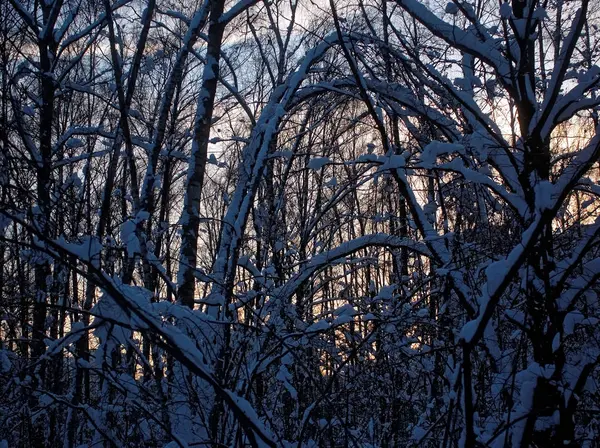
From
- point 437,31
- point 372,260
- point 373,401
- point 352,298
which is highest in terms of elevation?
point 437,31

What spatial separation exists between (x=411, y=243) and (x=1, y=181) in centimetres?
306

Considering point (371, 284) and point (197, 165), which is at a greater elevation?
point (197, 165)

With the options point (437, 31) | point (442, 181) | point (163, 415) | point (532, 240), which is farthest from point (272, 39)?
point (532, 240)

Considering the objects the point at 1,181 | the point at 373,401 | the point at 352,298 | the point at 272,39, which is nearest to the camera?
the point at 1,181

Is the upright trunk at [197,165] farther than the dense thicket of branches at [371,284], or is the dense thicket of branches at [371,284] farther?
the upright trunk at [197,165]

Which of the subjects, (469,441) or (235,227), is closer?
(469,441)

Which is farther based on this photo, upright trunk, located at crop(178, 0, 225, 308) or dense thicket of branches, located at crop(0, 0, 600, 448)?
upright trunk, located at crop(178, 0, 225, 308)

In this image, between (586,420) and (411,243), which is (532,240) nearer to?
(586,420)

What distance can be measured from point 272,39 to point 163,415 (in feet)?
32.0

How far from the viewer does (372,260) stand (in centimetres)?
510

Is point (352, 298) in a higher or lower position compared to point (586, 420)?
higher

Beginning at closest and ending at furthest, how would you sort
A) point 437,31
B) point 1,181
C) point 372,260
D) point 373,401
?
point 1,181, point 437,31, point 373,401, point 372,260

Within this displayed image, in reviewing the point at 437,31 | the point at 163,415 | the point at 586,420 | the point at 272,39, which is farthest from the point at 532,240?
the point at 272,39

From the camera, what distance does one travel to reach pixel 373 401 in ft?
15.6
